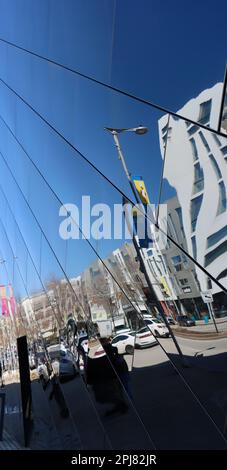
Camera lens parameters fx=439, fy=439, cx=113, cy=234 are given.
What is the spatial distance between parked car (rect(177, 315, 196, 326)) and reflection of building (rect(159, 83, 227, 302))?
29 centimetres

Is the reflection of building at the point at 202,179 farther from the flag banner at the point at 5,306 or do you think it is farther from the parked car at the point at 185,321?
the flag banner at the point at 5,306

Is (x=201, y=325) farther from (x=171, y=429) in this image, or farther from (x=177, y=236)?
(x=171, y=429)

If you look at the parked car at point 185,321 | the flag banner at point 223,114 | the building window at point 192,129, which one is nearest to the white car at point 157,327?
the parked car at point 185,321

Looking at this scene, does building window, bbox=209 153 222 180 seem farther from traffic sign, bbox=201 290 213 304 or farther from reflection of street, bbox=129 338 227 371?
reflection of street, bbox=129 338 227 371

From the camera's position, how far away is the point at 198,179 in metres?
2.33

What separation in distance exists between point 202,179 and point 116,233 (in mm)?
1376

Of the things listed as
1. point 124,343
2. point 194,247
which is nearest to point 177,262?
point 194,247

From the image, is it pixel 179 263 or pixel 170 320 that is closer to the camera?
pixel 179 263

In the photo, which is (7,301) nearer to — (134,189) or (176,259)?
(134,189)

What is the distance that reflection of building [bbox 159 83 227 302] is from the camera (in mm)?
2164
